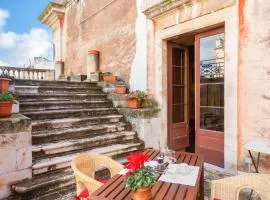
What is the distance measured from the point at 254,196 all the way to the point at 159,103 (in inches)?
112

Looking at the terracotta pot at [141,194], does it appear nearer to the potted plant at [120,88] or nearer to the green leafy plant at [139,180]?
the green leafy plant at [139,180]

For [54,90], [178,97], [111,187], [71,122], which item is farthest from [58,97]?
[111,187]

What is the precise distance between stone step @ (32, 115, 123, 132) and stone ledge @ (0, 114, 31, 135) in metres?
0.92

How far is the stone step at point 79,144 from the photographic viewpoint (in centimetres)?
374

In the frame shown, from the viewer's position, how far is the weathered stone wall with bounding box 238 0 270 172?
3418 millimetres

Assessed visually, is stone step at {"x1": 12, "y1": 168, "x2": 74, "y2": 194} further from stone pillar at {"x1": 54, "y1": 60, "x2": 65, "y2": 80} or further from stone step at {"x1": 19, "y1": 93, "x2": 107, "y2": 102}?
stone pillar at {"x1": 54, "y1": 60, "x2": 65, "y2": 80}

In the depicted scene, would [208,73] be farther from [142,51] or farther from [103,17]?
[103,17]

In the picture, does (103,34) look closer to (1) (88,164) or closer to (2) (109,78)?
(2) (109,78)

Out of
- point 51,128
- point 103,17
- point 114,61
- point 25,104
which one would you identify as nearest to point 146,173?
point 51,128

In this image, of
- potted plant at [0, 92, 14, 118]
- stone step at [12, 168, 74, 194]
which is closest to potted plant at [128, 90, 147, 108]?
stone step at [12, 168, 74, 194]

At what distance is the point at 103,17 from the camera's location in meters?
7.32

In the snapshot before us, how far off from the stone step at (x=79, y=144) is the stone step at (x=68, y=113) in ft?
2.44

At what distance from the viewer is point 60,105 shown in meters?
5.14

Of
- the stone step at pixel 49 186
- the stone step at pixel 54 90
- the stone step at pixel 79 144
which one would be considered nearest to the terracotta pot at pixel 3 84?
the stone step at pixel 79 144
